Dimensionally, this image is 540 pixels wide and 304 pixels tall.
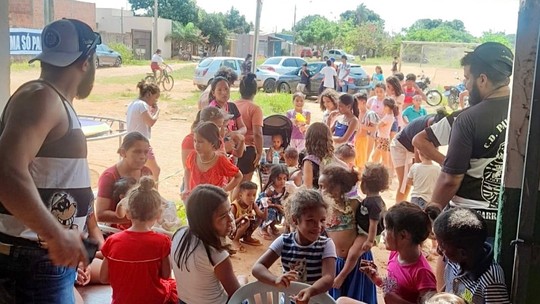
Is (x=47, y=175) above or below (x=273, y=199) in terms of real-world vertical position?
above

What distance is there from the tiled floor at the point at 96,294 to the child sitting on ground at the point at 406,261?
1.63 meters

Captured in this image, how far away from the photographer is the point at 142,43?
101ft

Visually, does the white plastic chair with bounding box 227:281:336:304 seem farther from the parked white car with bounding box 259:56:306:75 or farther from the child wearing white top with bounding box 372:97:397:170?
the parked white car with bounding box 259:56:306:75

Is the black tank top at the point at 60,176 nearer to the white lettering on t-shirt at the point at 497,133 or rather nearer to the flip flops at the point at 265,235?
the white lettering on t-shirt at the point at 497,133

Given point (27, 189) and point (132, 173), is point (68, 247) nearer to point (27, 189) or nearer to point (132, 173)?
point (27, 189)

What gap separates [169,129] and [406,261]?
1065 centimetres

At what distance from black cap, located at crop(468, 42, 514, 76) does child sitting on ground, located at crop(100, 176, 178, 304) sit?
1799 millimetres

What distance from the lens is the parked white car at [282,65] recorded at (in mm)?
19697

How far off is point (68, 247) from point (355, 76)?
17016 mm

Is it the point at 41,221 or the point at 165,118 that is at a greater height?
the point at 41,221

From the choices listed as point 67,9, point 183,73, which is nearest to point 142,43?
point 67,9

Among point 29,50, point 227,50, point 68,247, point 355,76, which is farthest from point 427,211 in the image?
point 227,50

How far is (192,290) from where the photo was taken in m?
2.54

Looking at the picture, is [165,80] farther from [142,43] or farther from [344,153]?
[344,153]
